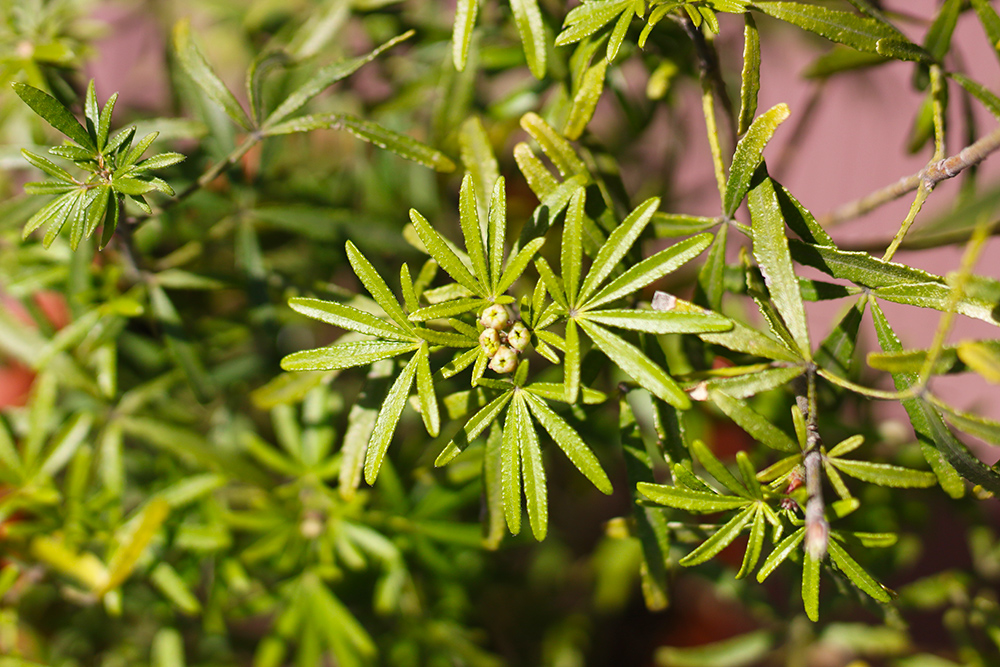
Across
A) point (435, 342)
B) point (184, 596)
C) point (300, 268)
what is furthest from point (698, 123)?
point (184, 596)

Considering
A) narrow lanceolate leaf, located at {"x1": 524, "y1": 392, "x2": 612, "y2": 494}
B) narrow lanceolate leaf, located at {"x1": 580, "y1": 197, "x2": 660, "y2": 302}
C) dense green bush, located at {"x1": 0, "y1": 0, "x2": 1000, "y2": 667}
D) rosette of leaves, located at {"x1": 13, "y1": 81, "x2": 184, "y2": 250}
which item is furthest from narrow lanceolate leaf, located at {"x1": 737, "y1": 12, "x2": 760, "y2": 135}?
rosette of leaves, located at {"x1": 13, "y1": 81, "x2": 184, "y2": 250}

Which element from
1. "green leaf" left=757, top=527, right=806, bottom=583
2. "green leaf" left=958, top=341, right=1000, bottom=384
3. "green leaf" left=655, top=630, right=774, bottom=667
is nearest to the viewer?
"green leaf" left=958, top=341, right=1000, bottom=384

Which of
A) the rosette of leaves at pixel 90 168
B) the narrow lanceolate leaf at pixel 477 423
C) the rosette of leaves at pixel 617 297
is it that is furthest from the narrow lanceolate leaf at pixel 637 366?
the rosette of leaves at pixel 90 168

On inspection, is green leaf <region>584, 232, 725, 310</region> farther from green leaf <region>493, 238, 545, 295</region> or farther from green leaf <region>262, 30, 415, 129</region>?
green leaf <region>262, 30, 415, 129</region>

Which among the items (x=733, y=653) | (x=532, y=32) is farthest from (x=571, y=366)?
(x=733, y=653)

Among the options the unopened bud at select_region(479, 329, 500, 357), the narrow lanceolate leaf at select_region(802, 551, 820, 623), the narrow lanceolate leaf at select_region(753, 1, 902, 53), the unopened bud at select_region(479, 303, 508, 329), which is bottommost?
the narrow lanceolate leaf at select_region(802, 551, 820, 623)

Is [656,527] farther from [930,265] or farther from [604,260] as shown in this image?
[930,265]

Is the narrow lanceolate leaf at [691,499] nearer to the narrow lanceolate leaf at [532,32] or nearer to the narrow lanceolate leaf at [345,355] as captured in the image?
the narrow lanceolate leaf at [345,355]

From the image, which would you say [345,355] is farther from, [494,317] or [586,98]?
[586,98]
